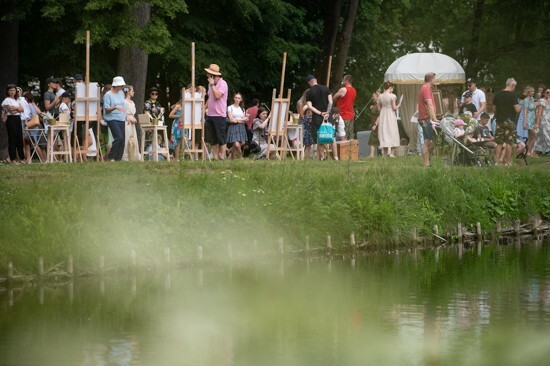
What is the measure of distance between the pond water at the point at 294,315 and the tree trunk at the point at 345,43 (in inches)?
822

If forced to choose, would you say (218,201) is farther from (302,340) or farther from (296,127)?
(296,127)

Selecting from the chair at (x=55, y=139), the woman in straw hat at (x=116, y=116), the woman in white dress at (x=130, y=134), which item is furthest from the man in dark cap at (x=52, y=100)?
the woman in straw hat at (x=116, y=116)

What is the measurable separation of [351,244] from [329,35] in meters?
20.5

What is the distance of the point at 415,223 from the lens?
2473 cm

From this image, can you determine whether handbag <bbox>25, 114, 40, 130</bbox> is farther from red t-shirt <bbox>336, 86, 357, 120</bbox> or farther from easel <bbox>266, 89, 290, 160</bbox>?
red t-shirt <bbox>336, 86, 357, 120</bbox>

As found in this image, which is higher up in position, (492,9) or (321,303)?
(492,9)

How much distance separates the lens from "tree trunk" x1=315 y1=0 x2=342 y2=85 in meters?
43.2

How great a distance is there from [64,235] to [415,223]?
22.9 ft

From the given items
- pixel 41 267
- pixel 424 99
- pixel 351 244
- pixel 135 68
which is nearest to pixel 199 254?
pixel 41 267

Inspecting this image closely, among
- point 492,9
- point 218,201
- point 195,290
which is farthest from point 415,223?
point 492,9

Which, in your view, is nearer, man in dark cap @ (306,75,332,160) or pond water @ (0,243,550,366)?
pond water @ (0,243,550,366)

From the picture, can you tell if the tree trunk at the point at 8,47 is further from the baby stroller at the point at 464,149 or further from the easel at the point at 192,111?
the baby stroller at the point at 464,149

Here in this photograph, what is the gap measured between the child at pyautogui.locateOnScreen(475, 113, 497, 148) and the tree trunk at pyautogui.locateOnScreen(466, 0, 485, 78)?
75.8ft

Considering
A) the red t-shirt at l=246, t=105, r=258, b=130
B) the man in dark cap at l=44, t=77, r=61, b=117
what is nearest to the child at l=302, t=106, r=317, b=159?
the red t-shirt at l=246, t=105, r=258, b=130
